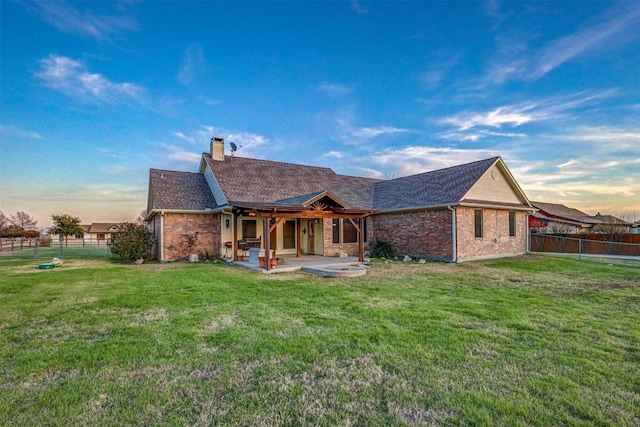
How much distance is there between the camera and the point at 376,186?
22.1 metres

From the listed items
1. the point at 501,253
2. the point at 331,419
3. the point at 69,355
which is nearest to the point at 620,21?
the point at 501,253

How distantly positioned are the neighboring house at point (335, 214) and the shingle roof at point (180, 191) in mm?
49

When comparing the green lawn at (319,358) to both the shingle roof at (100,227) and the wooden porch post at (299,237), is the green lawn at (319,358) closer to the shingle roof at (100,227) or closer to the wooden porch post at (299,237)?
the wooden porch post at (299,237)

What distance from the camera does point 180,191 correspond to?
54.4 ft

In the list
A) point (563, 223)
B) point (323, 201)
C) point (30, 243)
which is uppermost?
point (323, 201)

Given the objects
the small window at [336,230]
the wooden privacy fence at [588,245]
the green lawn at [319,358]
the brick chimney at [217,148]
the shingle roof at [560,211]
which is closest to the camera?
the green lawn at [319,358]

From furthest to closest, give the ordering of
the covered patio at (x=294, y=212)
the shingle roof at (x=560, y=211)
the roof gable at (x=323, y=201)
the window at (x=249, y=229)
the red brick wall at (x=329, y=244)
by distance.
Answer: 1. the shingle roof at (x=560, y=211)
2. the red brick wall at (x=329, y=244)
3. the window at (x=249, y=229)
4. the roof gable at (x=323, y=201)
5. the covered patio at (x=294, y=212)

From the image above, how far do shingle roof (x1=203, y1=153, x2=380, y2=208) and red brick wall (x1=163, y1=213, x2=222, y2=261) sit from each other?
202 centimetres

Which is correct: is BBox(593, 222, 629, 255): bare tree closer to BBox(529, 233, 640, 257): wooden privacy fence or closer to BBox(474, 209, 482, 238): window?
BBox(529, 233, 640, 257): wooden privacy fence

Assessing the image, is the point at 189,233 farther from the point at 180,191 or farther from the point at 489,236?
the point at 489,236

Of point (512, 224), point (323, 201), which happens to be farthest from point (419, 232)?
point (512, 224)

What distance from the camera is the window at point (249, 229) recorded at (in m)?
15.9

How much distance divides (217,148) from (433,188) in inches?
510

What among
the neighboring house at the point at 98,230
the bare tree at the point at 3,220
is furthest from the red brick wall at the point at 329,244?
the neighboring house at the point at 98,230
